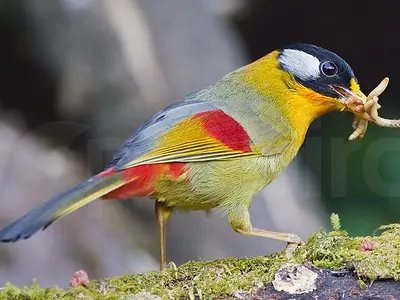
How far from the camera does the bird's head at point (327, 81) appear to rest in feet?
12.0

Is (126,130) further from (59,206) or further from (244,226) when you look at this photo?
(59,206)

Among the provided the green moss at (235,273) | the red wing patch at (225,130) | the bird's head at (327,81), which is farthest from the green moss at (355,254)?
the bird's head at (327,81)

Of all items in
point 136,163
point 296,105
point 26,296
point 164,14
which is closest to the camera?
point 26,296

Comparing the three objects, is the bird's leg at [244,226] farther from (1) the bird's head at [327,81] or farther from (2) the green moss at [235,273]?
(1) the bird's head at [327,81]

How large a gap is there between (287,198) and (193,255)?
3.25 feet

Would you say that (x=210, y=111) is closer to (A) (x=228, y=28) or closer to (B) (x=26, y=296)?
(B) (x=26, y=296)

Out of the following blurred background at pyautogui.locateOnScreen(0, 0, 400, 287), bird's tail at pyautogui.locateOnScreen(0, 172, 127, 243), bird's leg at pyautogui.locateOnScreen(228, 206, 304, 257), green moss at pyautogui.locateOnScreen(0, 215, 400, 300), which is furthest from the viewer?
blurred background at pyautogui.locateOnScreen(0, 0, 400, 287)

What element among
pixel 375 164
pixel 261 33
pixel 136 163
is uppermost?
pixel 261 33

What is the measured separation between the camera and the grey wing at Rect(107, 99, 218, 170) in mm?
3191

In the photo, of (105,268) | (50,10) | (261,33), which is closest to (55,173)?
(105,268)

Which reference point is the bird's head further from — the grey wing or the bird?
the grey wing

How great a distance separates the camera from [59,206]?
270cm

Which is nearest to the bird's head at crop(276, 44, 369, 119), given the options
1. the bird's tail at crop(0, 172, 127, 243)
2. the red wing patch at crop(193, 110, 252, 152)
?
the red wing patch at crop(193, 110, 252, 152)

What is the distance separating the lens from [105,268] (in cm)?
584
